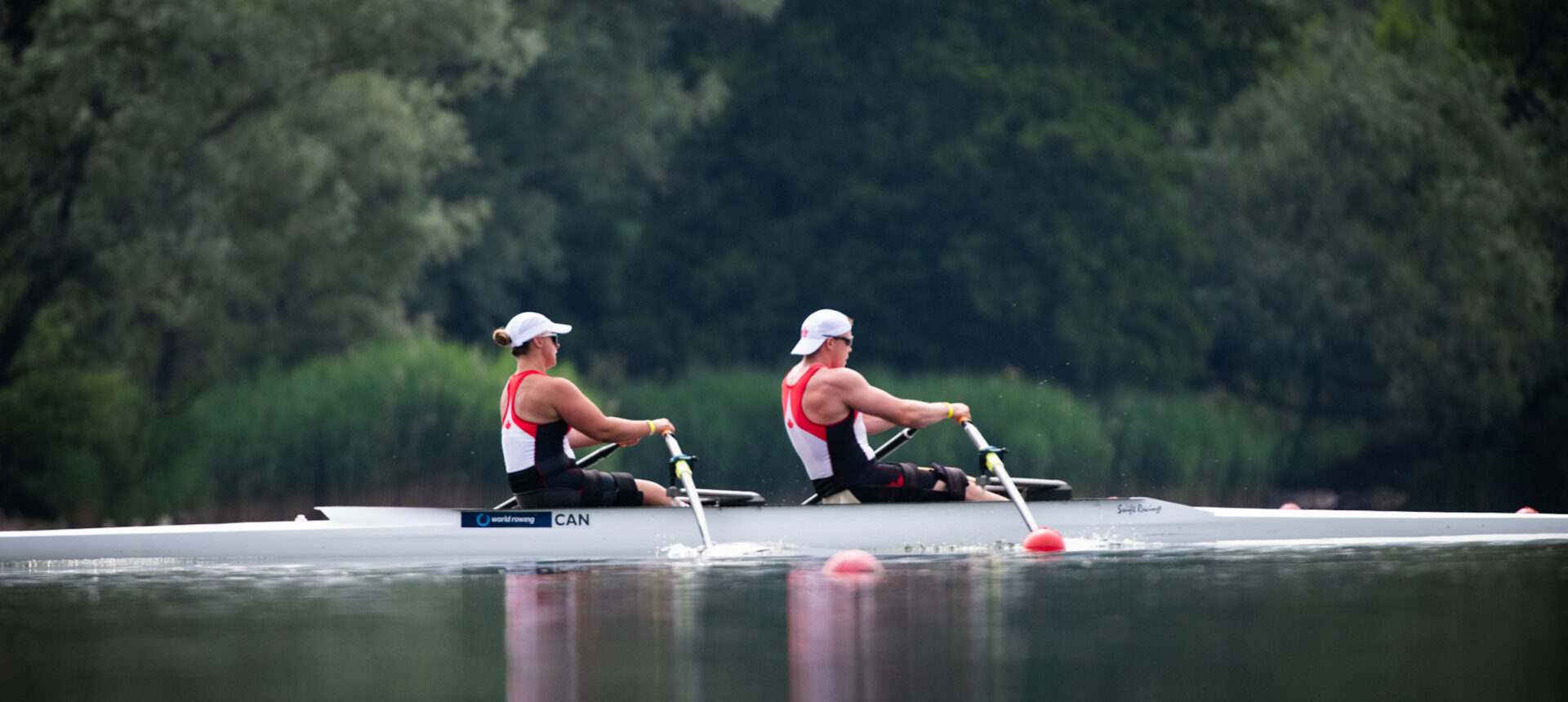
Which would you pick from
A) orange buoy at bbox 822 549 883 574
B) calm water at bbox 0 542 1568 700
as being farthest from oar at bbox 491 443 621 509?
orange buoy at bbox 822 549 883 574

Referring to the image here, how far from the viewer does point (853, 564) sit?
11.5 meters

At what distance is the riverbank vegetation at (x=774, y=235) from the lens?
22.1 m

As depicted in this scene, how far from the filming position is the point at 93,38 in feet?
70.8

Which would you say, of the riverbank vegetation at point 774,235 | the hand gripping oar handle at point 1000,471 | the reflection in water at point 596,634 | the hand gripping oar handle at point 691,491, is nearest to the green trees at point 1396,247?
the riverbank vegetation at point 774,235

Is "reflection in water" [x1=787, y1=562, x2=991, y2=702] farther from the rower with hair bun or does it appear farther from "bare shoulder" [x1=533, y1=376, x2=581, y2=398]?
"bare shoulder" [x1=533, y1=376, x2=581, y2=398]

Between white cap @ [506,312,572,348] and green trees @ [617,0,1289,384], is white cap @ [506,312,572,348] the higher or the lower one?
the lower one

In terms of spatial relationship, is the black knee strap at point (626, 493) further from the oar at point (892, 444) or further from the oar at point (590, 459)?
the oar at point (892, 444)

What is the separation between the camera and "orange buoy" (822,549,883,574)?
11.5 meters

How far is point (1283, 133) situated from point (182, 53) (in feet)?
47.5

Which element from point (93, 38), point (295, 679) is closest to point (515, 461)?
point (295, 679)

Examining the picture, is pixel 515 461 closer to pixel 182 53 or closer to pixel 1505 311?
pixel 182 53

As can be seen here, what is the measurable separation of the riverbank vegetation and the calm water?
1014cm

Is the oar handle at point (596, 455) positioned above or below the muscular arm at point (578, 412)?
below

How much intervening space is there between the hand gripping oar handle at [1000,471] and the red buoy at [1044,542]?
0.18ft
